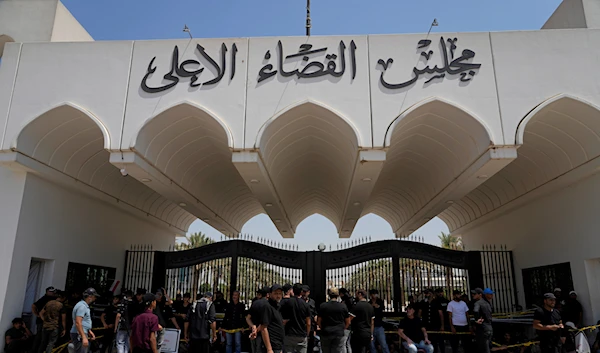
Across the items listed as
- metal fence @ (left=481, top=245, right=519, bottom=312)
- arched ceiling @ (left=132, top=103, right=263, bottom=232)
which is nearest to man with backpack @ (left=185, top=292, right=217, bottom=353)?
arched ceiling @ (left=132, top=103, right=263, bottom=232)

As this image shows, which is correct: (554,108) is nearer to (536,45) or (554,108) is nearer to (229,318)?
A: (536,45)

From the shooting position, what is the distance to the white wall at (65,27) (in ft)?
38.4

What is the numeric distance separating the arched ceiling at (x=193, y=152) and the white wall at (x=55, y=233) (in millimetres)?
2715

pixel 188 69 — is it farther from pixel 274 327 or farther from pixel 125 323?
pixel 274 327

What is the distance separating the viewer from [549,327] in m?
7.18

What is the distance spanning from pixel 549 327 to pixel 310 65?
268 inches

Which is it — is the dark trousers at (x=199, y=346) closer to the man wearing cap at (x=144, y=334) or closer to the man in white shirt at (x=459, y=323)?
the man wearing cap at (x=144, y=334)

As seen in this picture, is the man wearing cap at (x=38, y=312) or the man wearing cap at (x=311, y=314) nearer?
the man wearing cap at (x=311, y=314)

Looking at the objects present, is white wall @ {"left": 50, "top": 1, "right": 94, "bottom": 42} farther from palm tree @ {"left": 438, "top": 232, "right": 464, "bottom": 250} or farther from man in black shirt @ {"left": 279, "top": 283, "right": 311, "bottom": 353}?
palm tree @ {"left": 438, "top": 232, "right": 464, "bottom": 250}

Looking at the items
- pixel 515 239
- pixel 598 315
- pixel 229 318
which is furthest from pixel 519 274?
pixel 229 318

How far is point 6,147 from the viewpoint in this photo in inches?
378

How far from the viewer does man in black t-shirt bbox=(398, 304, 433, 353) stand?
29.5 feet

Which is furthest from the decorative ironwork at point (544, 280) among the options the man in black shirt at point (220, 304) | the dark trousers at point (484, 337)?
the man in black shirt at point (220, 304)

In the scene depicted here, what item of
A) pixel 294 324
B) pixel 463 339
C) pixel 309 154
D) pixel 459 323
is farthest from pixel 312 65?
pixel 463 339
